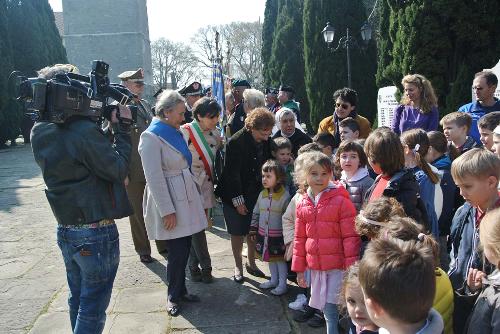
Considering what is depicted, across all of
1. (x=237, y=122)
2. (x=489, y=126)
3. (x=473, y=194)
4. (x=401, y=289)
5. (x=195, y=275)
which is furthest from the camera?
(x=237, y=122)

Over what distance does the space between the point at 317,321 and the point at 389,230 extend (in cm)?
160

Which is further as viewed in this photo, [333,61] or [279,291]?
[333,61]

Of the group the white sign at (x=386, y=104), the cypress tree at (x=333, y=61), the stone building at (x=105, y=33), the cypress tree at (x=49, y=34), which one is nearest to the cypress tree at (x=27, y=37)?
the cypress tree at (x=49, y=34)

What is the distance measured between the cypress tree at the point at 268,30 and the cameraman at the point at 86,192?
70.3ft

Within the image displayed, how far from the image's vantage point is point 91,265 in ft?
8.64

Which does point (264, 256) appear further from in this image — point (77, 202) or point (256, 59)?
point (256, 59)

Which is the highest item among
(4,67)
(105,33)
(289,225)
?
(105,33)

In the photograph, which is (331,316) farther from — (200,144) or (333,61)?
(333,61)

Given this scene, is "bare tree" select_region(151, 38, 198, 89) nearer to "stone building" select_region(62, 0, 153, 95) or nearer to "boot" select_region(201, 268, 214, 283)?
"stone building" select_region(62, 0, 153, 95)

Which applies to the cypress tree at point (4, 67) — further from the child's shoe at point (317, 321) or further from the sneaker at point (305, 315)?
the child's shoe at point (317, 321)

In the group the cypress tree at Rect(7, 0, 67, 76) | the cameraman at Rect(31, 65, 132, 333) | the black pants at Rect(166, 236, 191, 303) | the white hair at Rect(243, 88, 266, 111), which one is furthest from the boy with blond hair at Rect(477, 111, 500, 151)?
the cypress tree at Rect(7, 0, 67, 76)

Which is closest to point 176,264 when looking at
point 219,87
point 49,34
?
point 219,87

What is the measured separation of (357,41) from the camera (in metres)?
16.7

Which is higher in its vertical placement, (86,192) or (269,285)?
(86,192)
